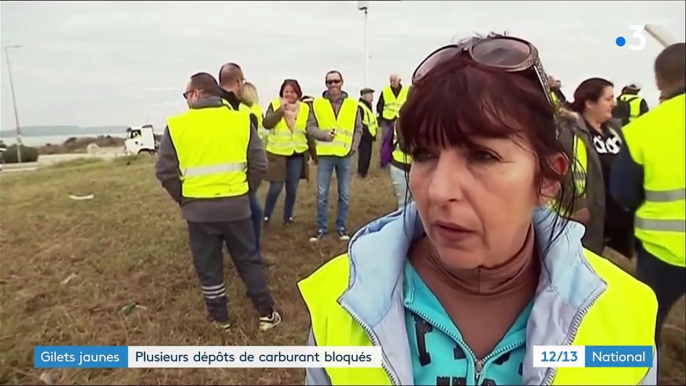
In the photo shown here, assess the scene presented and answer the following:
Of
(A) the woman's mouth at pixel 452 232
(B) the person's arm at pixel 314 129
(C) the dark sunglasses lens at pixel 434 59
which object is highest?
(C) the dark sunglasses lens at pixel 434 59

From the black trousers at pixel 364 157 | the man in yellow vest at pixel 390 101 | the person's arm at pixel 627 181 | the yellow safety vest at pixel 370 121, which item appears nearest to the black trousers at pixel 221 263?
the man in yellow vest at pixel 390 101

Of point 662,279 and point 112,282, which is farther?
point 112,282

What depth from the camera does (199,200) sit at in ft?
4.91

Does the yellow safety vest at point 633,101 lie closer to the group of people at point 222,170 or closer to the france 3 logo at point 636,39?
the france 3 logo at point 636,39

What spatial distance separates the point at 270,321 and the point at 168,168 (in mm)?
492

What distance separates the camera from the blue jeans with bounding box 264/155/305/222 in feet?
6.63

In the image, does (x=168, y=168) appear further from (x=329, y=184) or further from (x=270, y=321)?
(x=329, y=184)

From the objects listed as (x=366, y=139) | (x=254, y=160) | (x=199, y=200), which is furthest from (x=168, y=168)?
(x=366, y=139)

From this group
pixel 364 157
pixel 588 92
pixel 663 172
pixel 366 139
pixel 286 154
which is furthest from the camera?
pixel 366 139

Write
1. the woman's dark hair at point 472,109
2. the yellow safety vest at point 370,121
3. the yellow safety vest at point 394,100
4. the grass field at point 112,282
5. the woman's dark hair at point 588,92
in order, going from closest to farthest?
the woman's dark hair at point 472,109 → the yellow safety vest at point 394,100 → the grass field at point 112,282 → the woman's dark hair at point 588,92 → the yellow safety vest at point 370,121

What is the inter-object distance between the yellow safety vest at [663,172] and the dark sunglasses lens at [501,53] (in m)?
0.74

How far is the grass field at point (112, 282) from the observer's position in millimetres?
1212

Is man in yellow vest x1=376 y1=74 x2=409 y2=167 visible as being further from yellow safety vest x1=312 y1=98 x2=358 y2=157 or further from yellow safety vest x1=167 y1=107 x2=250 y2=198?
yellow safety vest x1=167 y1=107 x2=250 y2=198

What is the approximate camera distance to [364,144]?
112 inches
